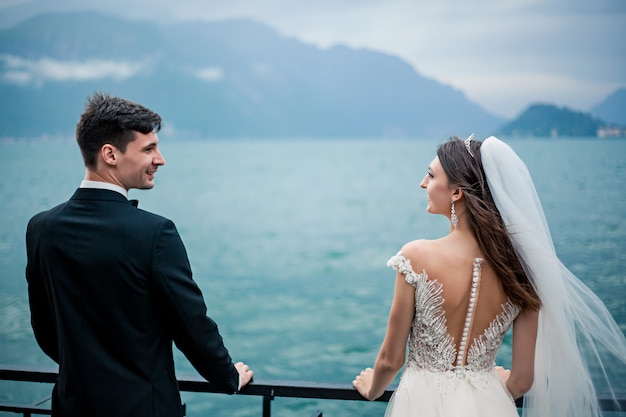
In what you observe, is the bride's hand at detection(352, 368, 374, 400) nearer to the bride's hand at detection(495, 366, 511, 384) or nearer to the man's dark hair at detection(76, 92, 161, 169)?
the bride's hand at detection(495, 366, 511, 384)

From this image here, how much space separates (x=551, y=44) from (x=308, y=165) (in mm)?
31801

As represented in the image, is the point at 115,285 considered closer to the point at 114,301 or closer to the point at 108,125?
the point at 114,301

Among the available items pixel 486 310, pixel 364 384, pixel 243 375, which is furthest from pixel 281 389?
pixel 486 310

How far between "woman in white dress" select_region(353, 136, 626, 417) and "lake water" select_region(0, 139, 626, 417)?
610 inches

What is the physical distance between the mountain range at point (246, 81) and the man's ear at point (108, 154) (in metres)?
83.7

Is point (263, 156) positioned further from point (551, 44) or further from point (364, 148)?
point (551, 44)

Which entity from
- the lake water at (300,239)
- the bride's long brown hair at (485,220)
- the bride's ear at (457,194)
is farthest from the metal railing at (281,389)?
the lake water at (300,239)

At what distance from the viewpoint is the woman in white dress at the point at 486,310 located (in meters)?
1.52

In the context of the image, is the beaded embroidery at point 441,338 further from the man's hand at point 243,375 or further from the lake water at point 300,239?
the lake water at point 300,239

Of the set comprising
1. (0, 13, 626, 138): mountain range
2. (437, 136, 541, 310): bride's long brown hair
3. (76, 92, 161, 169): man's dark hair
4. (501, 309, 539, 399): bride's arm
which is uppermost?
(0, 13, 626, 138): mountain range

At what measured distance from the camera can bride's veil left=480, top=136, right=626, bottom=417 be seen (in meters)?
1.54

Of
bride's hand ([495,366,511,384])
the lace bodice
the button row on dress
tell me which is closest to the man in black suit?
the lace bodice

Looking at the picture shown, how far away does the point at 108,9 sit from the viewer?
108375 millimetres

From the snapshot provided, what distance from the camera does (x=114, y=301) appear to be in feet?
4.53
